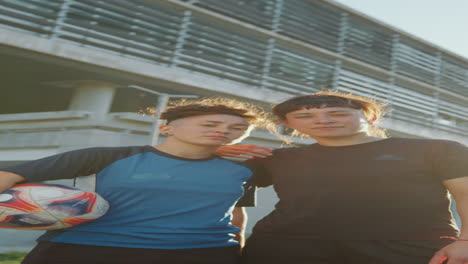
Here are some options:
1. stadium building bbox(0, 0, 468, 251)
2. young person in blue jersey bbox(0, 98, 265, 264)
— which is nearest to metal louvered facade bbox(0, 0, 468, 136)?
stadium building bbox(0, 0, 468, 251)

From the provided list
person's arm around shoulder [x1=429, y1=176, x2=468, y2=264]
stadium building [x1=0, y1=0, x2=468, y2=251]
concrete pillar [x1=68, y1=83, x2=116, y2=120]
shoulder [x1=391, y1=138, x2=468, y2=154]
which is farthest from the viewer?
concrete pillar [x1=68, y1=83, x2=116, y2=120]

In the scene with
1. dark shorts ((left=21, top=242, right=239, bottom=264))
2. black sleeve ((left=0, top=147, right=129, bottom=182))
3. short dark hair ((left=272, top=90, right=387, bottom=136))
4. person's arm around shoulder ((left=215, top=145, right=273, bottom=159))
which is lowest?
dark shorts ((left=21, top=242, right=239, bottom=264))

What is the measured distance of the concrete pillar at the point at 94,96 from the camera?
28.9 feet

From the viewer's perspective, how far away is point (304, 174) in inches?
82.9

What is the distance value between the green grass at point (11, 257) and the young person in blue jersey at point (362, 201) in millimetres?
4352

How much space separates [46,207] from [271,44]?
31.7 ft

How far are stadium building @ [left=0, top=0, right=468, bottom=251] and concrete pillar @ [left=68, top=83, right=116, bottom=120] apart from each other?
0.03 metres

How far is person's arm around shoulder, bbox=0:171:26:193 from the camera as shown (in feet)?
5.48

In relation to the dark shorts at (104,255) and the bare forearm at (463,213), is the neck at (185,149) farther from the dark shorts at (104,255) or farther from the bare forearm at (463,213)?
the bare forearm at (463,213)

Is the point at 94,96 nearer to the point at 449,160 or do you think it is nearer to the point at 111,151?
the point at 111,151

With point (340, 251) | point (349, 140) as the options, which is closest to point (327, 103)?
point (349, 140)

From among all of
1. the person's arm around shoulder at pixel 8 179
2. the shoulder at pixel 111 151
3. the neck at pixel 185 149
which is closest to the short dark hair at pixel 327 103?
the neck at pixel 185 149

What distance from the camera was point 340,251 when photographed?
189cm

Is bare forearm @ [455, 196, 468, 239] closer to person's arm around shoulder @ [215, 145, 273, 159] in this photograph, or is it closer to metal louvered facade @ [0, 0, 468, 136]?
person's arm around shoulder @ [215, 145, 273, 159]
